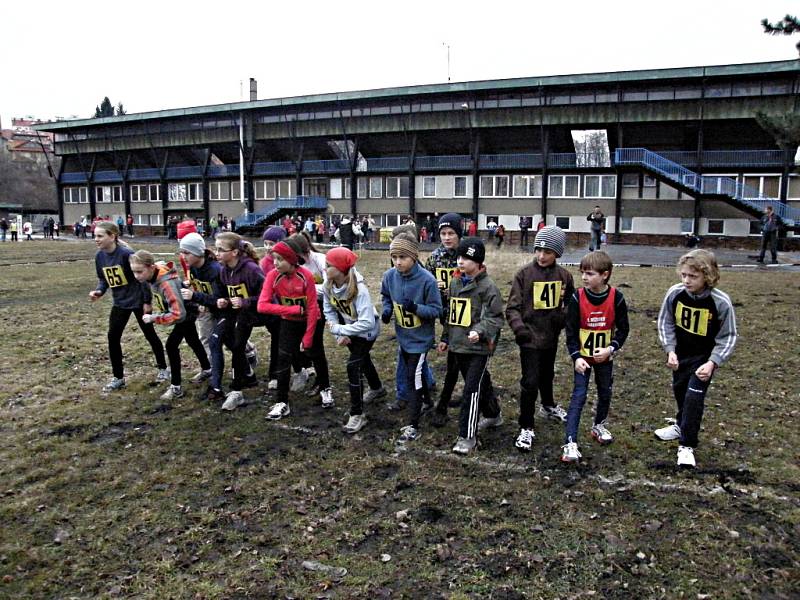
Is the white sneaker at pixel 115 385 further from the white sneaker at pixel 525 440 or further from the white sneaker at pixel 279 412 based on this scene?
the white sneaker at pixel 525 440

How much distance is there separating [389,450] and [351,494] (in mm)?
864

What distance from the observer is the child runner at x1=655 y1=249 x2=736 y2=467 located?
4789 mm

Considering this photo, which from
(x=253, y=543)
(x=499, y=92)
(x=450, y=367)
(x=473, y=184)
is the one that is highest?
(x=499, y=92)

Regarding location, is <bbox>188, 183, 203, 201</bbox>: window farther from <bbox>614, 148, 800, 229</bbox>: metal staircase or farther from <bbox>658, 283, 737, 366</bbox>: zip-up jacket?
<bbox>658, 283, 737, 366</bbox>: zip-up jacket

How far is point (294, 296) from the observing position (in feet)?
19.9

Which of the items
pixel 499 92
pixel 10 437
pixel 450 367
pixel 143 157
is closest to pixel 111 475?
pixel 10 437

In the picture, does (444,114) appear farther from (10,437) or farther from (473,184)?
(10,437)

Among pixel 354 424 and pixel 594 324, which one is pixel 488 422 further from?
pixel 594 324

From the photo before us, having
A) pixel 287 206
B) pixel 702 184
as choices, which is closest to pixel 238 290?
pixel 702 184

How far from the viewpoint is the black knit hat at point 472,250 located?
17.4 feet

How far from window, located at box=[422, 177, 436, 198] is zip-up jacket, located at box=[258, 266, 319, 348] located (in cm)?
4036

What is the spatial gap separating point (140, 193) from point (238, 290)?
187 ft

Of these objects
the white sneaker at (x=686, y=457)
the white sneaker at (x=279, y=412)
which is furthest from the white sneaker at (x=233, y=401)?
the white sneaker at (x=686, y=457)

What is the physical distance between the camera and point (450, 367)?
587 cm
